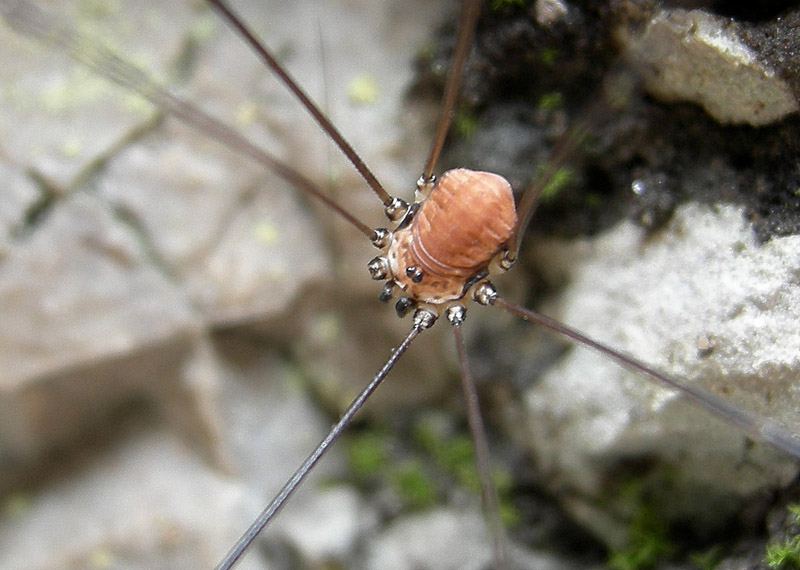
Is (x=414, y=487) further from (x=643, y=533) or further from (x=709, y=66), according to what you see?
(x=709, y=66)

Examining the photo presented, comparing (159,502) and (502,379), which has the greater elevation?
(502,379)

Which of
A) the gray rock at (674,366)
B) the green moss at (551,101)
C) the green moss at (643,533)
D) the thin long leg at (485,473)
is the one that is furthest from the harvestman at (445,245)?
the green moss at (643,533)

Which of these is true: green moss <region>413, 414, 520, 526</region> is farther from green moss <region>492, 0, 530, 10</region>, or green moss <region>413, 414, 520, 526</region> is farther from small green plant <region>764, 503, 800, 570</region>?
green moss <region>492, 0, 530, 10</region>

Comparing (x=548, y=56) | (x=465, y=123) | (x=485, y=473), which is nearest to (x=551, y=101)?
(x=548, y=56)

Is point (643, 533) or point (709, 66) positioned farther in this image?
point (643, 533)

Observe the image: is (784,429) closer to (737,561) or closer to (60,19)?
(737,561)

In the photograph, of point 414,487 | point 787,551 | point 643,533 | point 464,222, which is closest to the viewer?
point 787,551

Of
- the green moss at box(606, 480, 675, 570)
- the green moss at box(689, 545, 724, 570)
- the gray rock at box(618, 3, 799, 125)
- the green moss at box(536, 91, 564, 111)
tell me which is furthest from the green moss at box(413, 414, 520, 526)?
the gray rock at box(618, 3, 799, 125)

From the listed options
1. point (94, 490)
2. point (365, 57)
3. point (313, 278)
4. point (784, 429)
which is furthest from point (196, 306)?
point (784, 429)
